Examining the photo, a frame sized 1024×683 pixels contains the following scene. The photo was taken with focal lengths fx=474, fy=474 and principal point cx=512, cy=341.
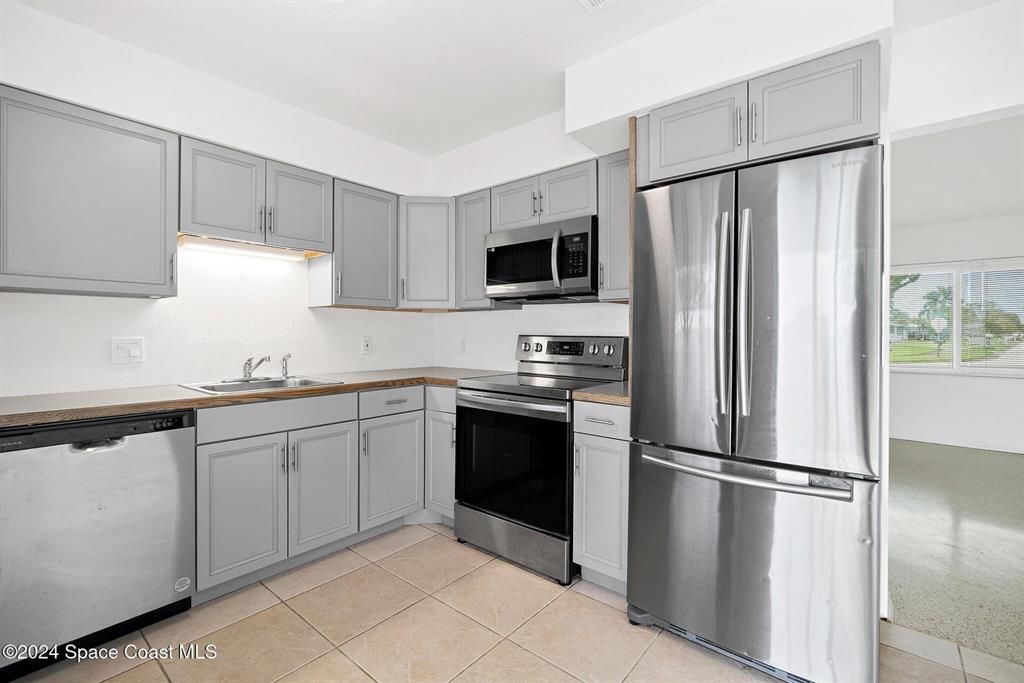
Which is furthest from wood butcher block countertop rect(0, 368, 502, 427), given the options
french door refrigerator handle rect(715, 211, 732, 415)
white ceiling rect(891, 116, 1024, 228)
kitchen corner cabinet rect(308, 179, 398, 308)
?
white ceiling rect(891, 116, 1024, 228)

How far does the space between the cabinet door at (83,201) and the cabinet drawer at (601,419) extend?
2056 millimetres

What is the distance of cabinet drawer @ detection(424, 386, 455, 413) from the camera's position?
2928mm

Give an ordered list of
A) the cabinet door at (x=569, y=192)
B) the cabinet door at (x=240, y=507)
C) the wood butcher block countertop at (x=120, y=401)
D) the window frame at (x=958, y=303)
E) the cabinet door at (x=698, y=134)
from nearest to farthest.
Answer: the wood butcher block countertop at (x=120, y=401) < the cabinet door at (x=698, y=134) < the cabinet door at (x=240, y=507) < the cabinet door at (x=569, y=192) < the window frame at (x=958, y=303)

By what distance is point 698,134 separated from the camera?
6.43ft

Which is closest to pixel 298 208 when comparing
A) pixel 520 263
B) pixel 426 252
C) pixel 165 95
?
pixel 165 95

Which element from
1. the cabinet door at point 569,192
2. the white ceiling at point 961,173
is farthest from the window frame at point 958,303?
the cabinet door at point 569,192

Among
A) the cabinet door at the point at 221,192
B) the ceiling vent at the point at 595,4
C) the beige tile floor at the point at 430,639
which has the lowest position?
the beige tile floor at the point at 430,639

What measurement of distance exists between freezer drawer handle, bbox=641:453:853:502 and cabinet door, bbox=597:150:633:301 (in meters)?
0.95

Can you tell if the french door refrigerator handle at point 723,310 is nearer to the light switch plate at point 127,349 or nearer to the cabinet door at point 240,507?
the cabinet door at point 240,507

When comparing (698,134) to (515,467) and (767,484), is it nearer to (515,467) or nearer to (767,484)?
(767,484)

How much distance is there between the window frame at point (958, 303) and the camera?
5.41 m

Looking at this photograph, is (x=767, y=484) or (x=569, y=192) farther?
(x=569, y=192)

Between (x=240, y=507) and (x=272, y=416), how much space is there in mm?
440

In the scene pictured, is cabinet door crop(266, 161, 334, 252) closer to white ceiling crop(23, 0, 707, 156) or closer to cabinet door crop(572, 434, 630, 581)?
white ceiling crop(23, 0, 707, 156)
